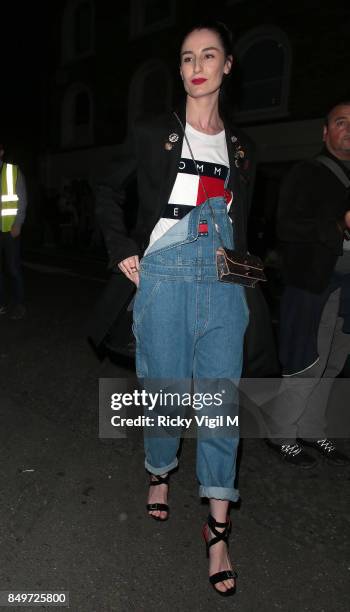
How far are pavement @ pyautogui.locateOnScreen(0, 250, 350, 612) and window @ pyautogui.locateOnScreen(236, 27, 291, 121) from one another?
11712 mm

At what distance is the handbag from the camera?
1.76 m

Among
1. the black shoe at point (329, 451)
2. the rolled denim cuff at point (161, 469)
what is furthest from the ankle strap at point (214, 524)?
the black shoe at point (329, 451)

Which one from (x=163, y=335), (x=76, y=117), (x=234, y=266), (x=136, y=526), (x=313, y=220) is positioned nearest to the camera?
(x=234, y=266)

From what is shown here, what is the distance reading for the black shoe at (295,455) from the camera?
2.66 m

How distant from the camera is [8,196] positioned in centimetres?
555

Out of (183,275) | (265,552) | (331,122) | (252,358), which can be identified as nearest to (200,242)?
(183,275)

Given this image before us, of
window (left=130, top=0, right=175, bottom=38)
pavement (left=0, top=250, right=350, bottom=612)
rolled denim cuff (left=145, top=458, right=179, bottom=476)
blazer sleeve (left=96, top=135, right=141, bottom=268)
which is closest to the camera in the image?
pavement (left=0, top=250, right=350, bottom=612)

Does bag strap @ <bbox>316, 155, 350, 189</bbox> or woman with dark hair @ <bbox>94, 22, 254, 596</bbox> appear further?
bag strap @ <bbox>316, 155, 350, 189</bbox>

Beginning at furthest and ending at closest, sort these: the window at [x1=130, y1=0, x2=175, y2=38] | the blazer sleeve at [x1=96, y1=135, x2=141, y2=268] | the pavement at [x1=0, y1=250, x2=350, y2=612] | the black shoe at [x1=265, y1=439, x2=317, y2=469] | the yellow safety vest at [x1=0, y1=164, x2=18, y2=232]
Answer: the window at [x1=130, y1=0, x2=175, y2=38] < the yellow safety vest at [x1=0, y1=164, x2=18, y2=232] < the black shoe at [x1=265, y1=439, x2=317, y2=469] < the blazer sleeve at [x1=96, y1=135, x2=141, y2=268] < the pavement at [x1=0, y1=250, x2=350, y2=612]

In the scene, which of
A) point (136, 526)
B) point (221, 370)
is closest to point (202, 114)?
point (221, 370)

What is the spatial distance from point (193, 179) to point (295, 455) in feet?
5.52

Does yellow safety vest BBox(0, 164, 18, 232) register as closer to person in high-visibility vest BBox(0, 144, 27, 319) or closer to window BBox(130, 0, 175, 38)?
person in high-visibility vest BBox(0, 144, 27, 319)

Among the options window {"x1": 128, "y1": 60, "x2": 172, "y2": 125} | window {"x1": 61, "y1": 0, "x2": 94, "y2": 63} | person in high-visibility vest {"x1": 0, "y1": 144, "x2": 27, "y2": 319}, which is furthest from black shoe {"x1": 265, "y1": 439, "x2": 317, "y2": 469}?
window {"x1": 61, "y1": 0, "x2": 94, "y2": 63}

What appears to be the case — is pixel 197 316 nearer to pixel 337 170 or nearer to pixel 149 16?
pixel 337 170
